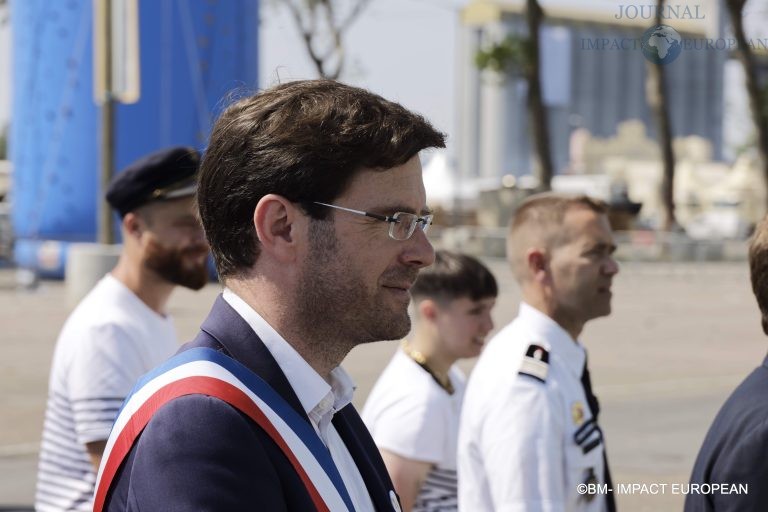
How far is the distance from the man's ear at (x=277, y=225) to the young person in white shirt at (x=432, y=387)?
1.94 meters

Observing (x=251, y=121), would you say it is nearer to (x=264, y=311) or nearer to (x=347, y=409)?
(x=264, y=311)

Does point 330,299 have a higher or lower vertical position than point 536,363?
higher

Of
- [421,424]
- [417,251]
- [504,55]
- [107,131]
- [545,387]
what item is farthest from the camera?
[504,55]

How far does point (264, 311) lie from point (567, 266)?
2.15 metres

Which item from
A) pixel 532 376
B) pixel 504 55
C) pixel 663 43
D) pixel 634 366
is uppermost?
pixel 504 55

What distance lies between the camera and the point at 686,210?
8025 cm

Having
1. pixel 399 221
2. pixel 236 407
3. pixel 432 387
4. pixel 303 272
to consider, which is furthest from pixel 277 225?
pixel 432 387

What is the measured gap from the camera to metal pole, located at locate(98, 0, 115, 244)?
1209 cm

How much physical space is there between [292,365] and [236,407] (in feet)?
0.69

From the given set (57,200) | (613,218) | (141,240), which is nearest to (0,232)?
(57,200)

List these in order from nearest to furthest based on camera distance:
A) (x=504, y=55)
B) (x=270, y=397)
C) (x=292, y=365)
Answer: (x=270, y=397) → (x=292, y=365) → (x=504, y=55)

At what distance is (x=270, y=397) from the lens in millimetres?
1967

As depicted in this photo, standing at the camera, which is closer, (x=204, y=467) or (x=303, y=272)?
(x=204, y=467)

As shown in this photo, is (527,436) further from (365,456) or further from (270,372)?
(270,372)
